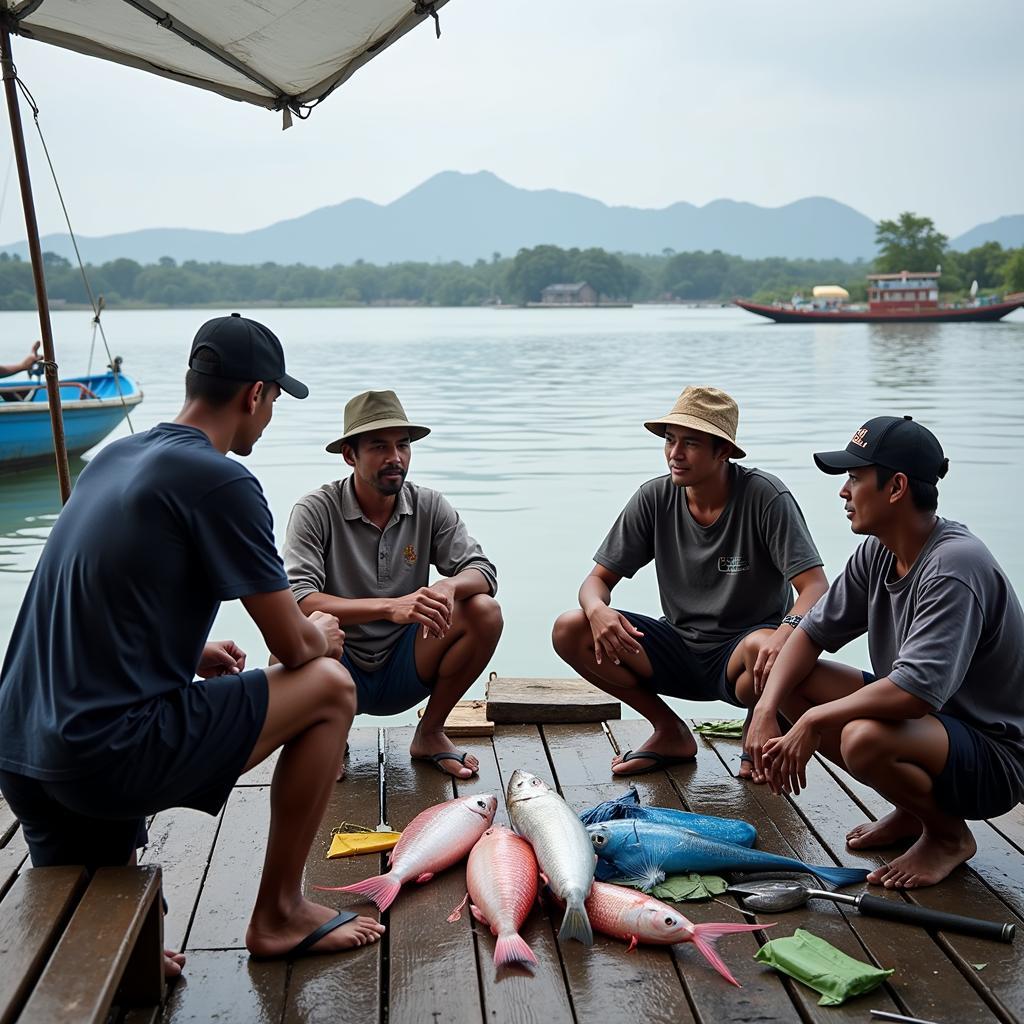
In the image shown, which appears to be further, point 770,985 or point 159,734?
point 770,985

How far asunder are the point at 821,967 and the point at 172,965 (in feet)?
4.77

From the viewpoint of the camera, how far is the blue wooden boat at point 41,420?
12.8 m

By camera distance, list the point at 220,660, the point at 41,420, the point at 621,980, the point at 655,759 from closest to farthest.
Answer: the point at 621,980
the point at 220,660
the point at 655,759
the point at 41,420

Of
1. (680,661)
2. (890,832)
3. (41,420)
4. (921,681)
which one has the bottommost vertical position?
(41,420)

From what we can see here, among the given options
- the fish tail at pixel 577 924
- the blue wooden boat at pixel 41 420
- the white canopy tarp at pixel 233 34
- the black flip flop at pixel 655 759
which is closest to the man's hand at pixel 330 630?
the fish tail at pixel 577 924

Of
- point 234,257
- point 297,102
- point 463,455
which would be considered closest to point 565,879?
point 297,102

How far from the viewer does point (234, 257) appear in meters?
117

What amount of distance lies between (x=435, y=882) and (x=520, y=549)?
8163mm

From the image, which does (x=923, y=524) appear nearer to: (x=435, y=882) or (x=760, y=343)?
(x=435, y=882)

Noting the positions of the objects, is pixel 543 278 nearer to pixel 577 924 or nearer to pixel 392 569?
pixel 392 569

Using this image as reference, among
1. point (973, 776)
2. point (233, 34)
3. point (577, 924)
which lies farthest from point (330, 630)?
point (233, 34)

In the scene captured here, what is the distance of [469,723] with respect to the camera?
14.6 ft

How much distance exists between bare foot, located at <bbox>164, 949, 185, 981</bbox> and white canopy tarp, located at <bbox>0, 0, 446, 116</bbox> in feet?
10.0

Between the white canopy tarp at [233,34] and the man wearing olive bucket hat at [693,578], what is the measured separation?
1.83m
